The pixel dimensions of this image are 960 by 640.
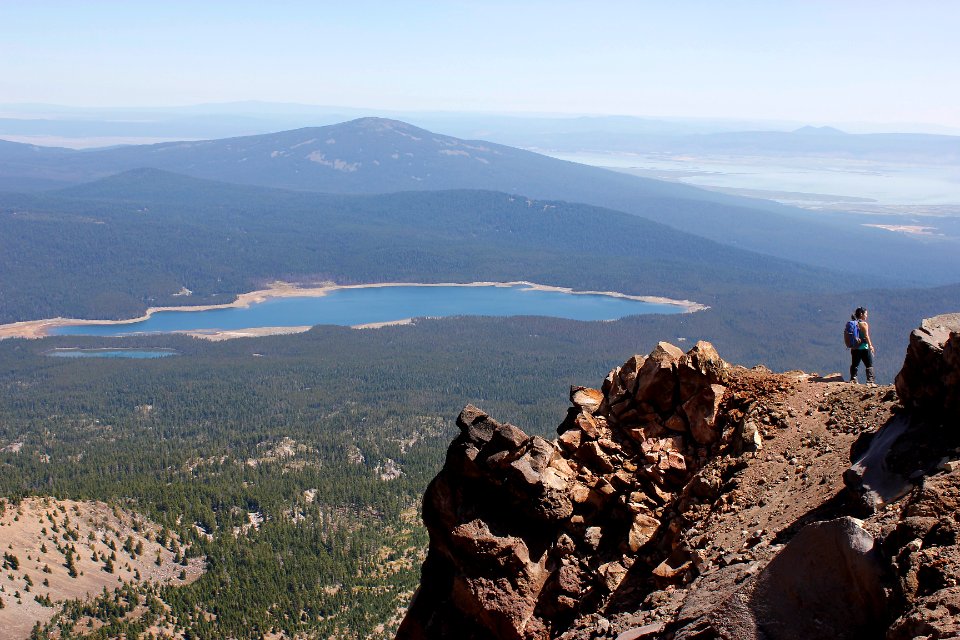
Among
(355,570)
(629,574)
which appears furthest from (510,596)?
(355,570)

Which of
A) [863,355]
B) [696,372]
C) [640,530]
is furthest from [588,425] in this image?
[863,355]

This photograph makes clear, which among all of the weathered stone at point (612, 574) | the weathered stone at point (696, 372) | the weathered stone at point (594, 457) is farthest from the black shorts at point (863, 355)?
the weathered stone at point (612, 574)

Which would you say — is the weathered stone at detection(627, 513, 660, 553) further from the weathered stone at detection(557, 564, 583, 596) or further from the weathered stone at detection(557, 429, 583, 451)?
the weathered stone at detection(557, 429, 583, 451)

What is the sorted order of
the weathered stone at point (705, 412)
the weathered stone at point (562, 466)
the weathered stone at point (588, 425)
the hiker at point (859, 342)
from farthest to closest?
the hiker at point (859, 342) → the weathered stone at point (588, 425) → the weathered stone at point (705, 412) → the weathered stone at point (562, 466)

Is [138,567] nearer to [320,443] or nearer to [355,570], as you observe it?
[355,570]

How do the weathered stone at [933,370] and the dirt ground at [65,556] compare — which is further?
the dirt ground at [65,556]

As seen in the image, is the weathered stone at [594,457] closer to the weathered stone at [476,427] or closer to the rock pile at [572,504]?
the rock pile at [572,504]
